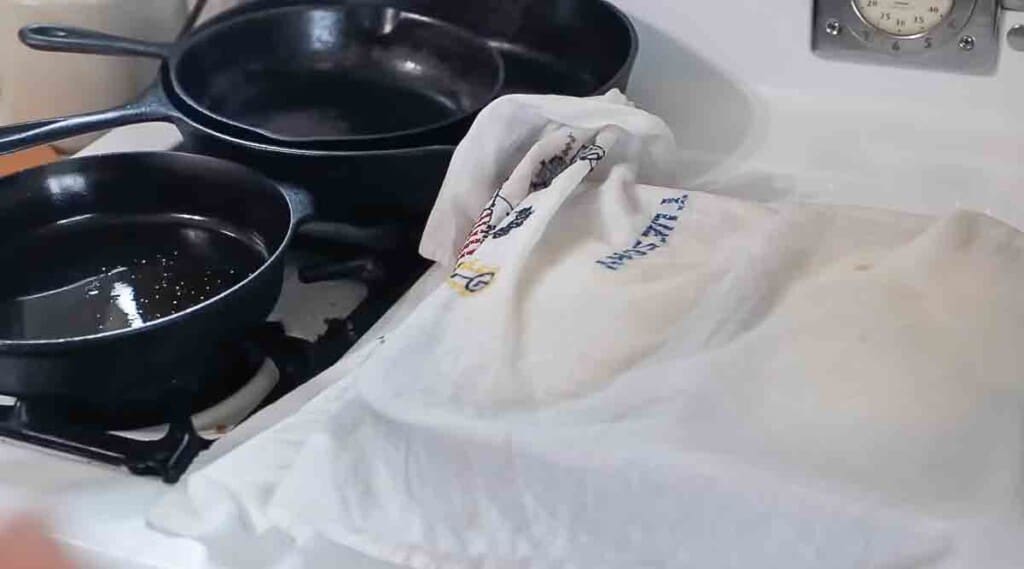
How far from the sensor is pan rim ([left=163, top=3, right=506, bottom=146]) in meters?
0.68

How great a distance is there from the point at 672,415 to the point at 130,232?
0.37 meters

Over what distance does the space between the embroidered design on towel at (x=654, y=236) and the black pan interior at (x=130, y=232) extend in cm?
19

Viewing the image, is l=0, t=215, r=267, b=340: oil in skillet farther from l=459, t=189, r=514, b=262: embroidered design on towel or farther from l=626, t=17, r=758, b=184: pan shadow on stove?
l=626, t=17, r=758, b=184: pan shadow on stove

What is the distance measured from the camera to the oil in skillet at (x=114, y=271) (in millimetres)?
640

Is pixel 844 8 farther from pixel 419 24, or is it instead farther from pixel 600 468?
pixel 600 468

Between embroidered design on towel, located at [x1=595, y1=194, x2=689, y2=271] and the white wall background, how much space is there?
0.16 m

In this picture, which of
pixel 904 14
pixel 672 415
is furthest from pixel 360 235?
pixel 904 14

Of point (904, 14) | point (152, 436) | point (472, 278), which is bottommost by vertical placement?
point (152, 436)

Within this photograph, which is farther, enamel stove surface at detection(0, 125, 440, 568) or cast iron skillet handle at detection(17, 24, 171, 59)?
cast iron skillet handle at detection(17, 24, 171, 59)

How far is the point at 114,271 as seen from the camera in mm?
676

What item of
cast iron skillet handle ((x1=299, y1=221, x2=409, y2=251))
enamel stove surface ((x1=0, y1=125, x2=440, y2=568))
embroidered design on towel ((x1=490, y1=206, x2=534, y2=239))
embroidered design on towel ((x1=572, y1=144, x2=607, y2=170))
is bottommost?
enamel stove surface ((x1=0, y1=125, x2=440, y2=568))

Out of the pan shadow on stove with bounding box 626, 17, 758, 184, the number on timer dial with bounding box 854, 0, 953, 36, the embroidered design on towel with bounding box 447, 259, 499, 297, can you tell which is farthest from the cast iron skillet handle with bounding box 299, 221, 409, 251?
the number on timer dial with bounding box 854, 0, 953, 36

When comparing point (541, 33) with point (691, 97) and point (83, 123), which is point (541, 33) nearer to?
point (691, 97)

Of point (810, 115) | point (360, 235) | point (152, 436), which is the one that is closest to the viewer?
point (152, 436)
